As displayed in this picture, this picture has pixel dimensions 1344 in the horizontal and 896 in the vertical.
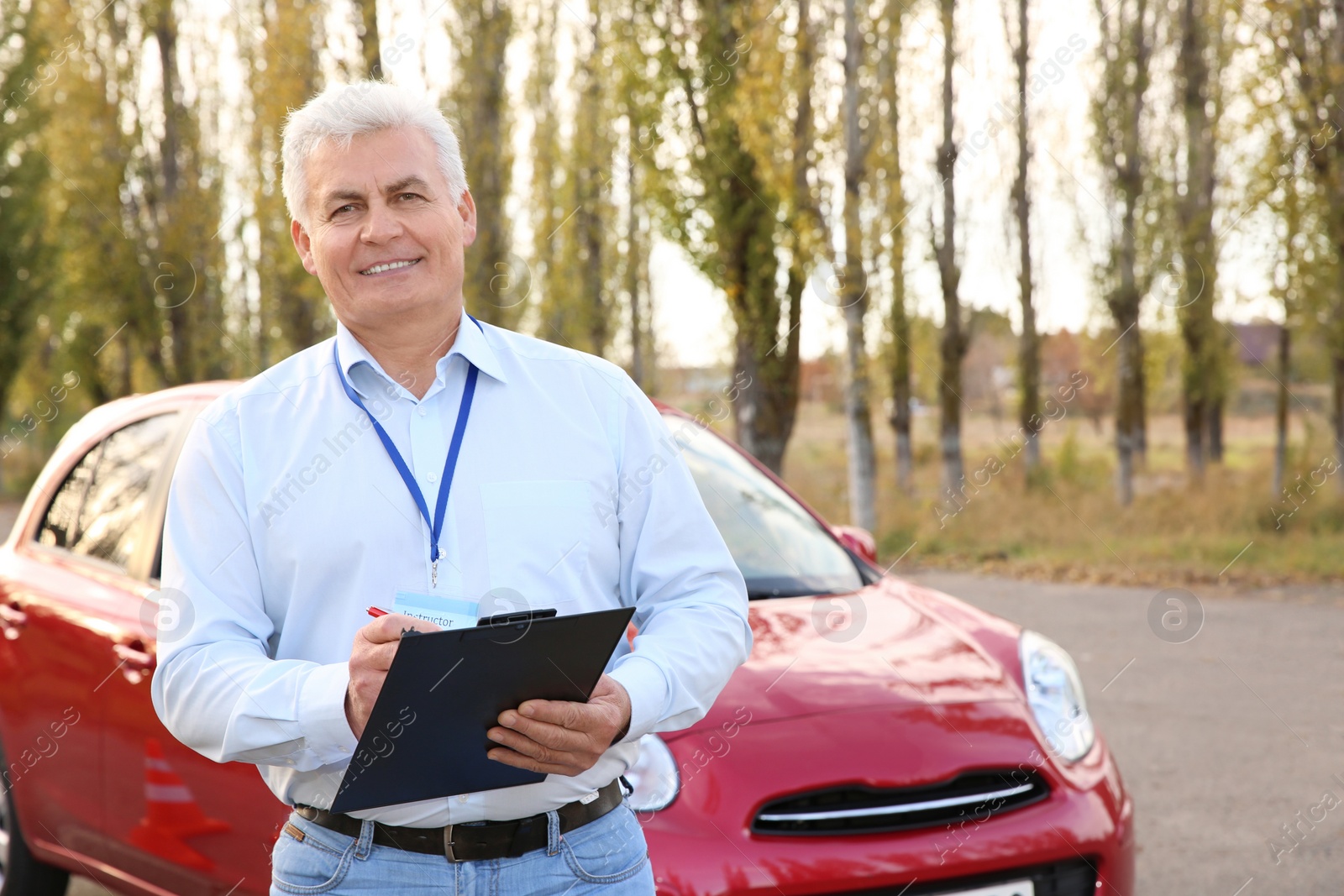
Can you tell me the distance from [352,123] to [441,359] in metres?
0.40

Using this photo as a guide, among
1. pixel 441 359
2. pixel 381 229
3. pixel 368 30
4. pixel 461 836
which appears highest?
pixel 368 30

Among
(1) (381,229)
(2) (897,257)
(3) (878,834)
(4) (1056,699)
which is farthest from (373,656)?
(2) (897,257)

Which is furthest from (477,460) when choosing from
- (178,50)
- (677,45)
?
(178,50)

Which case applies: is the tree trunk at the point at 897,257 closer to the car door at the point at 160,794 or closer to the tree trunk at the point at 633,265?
the tree trunk at the point at 633,265

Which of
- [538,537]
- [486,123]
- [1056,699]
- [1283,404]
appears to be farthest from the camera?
[1283,404]

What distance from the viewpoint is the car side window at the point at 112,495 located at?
12.3 feet

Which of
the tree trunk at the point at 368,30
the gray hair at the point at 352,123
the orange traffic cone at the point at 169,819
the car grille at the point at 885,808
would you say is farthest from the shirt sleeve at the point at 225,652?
the tree trunk at the point at 368,30

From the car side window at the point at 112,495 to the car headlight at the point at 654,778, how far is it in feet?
5.94

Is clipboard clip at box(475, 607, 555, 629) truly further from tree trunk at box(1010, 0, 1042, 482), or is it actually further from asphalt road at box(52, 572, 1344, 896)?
tree trunk at box(1010, 0, 1042, 482)

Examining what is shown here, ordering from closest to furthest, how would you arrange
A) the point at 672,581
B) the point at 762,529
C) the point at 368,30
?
1. the point at 672,581
2. the point at 762,529
3. the point at 368,30

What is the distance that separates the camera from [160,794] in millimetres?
3256

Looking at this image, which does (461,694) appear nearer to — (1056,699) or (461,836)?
(461,836)

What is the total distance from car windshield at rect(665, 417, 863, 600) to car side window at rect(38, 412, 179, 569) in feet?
5.49

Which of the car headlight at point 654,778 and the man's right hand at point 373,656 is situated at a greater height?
the man's right hand at point 373,656
